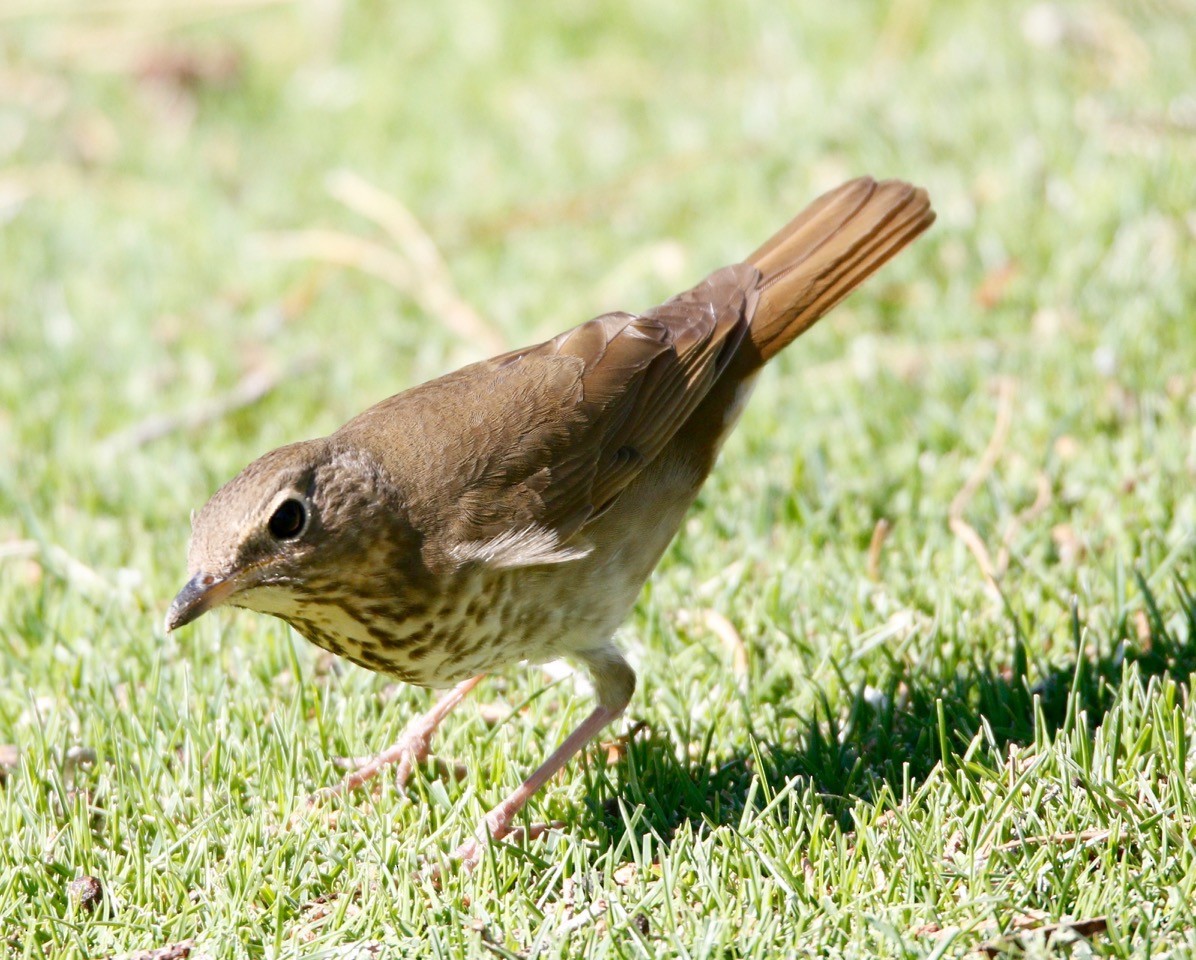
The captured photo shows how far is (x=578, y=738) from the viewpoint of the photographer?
3.99 metres

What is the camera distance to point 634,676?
407cm

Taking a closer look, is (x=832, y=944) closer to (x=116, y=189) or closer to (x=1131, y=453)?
(x=1131, y=453)

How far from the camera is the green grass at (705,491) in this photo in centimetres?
343

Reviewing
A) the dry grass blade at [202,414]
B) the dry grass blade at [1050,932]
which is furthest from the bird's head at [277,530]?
the dry grass blade at [202,414]

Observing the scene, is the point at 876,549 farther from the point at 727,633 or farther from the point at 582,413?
the point at 582,413

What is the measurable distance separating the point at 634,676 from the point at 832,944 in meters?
1.08

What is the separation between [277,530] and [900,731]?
1.73m

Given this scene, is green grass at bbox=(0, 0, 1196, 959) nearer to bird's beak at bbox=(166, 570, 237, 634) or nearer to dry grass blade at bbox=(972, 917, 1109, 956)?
dry grass blade at bbox=(972, 917, 1109, 956)

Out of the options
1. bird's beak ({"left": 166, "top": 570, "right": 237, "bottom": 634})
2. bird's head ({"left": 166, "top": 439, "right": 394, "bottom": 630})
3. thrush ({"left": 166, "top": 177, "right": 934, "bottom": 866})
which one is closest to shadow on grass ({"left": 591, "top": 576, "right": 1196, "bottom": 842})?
thrush ({"left": 166, "top": 177, "right": 934, "bottom": 866})

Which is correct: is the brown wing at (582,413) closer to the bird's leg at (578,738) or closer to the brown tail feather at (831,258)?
the brown tail feather at (831,258)

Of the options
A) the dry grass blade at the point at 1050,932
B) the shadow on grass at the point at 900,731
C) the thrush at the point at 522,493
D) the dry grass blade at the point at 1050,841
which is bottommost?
the dry grass blade at the point at 1050,932

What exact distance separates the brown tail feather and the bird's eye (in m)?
1.67

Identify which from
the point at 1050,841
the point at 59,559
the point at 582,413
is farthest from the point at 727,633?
the point at 59,559

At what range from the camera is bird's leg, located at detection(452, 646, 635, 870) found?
3641 mm
